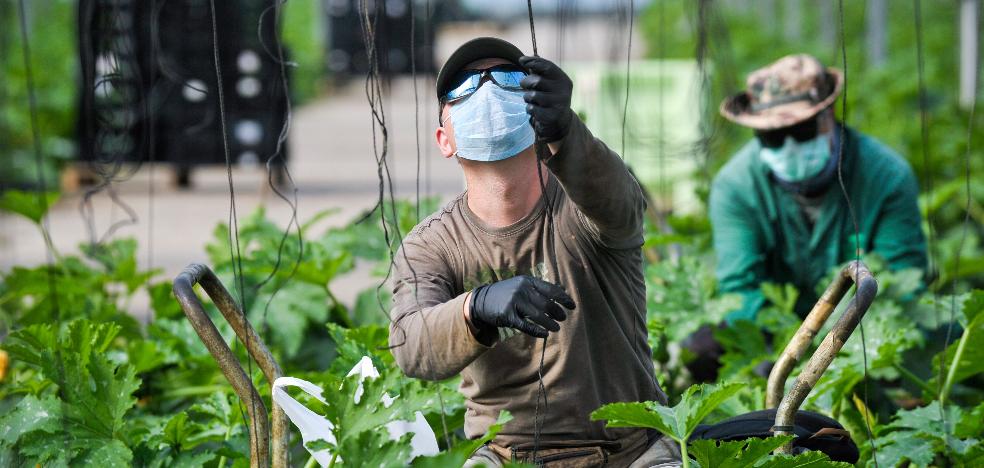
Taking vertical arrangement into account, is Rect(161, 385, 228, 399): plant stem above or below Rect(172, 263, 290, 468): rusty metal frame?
below

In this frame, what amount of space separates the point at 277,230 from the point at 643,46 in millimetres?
24551

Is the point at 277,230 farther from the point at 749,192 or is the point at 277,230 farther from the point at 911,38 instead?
the point at 911,38

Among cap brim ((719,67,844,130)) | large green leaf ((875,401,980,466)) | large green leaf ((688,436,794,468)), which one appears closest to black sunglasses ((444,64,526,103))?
large green leaf ((688,436,794,468))

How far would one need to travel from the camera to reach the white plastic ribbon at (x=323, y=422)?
260 centimetres

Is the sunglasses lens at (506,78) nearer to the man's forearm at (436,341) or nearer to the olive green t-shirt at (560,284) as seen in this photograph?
the olive green t-shirt at (560,284)

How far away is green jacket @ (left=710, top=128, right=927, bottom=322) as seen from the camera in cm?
469

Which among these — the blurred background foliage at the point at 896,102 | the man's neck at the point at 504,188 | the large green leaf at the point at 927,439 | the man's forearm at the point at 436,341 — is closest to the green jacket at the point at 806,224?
the blurred background foliage at the point at 896,102

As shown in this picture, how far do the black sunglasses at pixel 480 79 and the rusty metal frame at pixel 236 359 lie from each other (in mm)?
619

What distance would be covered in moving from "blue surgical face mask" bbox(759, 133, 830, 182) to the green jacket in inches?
3.3

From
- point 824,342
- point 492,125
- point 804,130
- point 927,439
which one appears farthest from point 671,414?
point 804,130

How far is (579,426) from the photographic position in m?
2.78

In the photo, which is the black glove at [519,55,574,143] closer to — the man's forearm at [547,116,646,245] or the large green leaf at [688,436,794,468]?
the man's forearm at [547,116,646,245]

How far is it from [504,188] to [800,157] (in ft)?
7.33

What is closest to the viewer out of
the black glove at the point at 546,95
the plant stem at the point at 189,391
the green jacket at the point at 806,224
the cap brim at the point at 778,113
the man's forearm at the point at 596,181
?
the black glove at the point at 546,95
